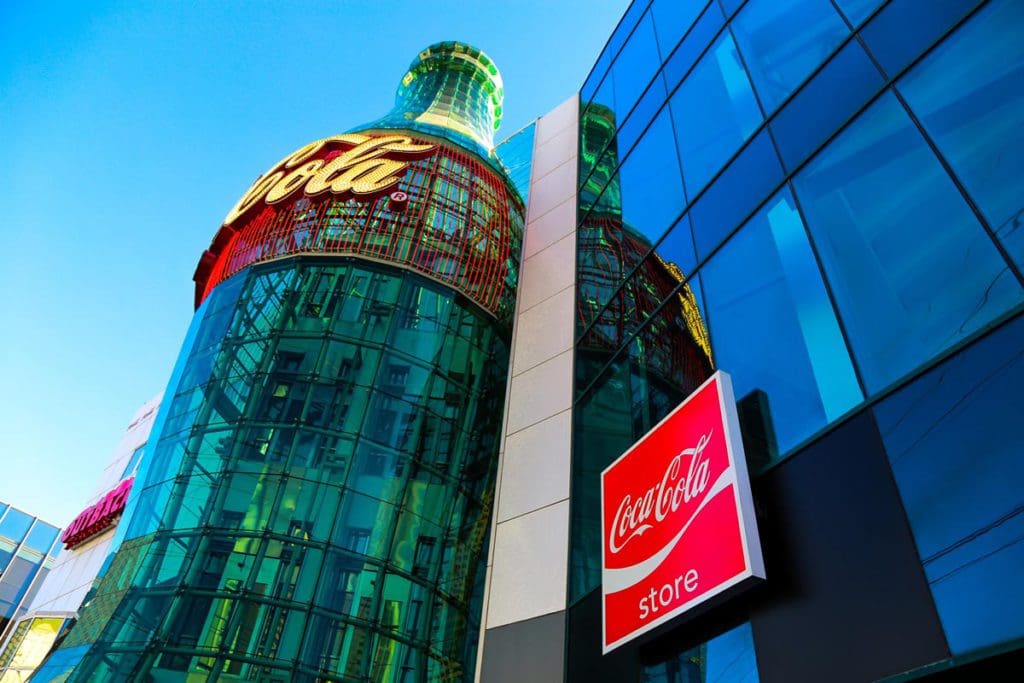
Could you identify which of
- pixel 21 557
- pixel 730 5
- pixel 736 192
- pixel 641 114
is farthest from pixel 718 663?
pixel 21 557

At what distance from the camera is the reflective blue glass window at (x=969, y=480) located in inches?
208

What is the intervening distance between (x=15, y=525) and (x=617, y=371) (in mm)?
48117

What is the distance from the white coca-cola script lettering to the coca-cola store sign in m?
0.01

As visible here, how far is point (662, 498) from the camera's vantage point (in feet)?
30.0

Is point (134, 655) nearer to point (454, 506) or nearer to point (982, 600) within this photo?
point (454, 506)

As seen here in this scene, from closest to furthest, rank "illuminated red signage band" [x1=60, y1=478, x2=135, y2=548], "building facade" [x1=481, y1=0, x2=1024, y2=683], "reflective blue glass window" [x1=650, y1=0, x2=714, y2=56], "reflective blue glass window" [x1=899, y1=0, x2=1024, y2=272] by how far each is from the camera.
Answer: "building facade" [x1=481, y1=0, x2=1024, y2=683] < "reflective blue glass window" [x1=899, y1=0, x2=1024, y2=272] < "reflective blue glass window" [x1=650, y1=0, x2=714, y2=56] < "illuminated red signage band" [x1=60, y1=478, x2=135, y2=548]

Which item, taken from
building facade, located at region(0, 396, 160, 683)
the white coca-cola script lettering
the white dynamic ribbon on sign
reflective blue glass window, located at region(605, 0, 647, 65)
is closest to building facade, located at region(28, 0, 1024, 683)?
reflective blue glass window, located at region(605, 0, 647, 65)

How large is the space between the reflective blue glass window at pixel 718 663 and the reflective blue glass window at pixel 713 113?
7.51 m

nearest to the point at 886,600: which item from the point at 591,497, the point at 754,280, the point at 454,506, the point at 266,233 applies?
the point at 754,280

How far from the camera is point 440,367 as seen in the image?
67.5 feet

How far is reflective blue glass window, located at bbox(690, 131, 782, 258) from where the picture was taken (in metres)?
10.5

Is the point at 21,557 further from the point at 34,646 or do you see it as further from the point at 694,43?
the point at 694,43

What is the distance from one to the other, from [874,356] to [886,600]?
8.20 ft

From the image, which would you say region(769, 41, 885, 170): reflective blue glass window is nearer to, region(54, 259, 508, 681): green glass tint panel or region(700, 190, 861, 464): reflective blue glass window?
region(700, 190, 861, 464): reflective blue glass window
